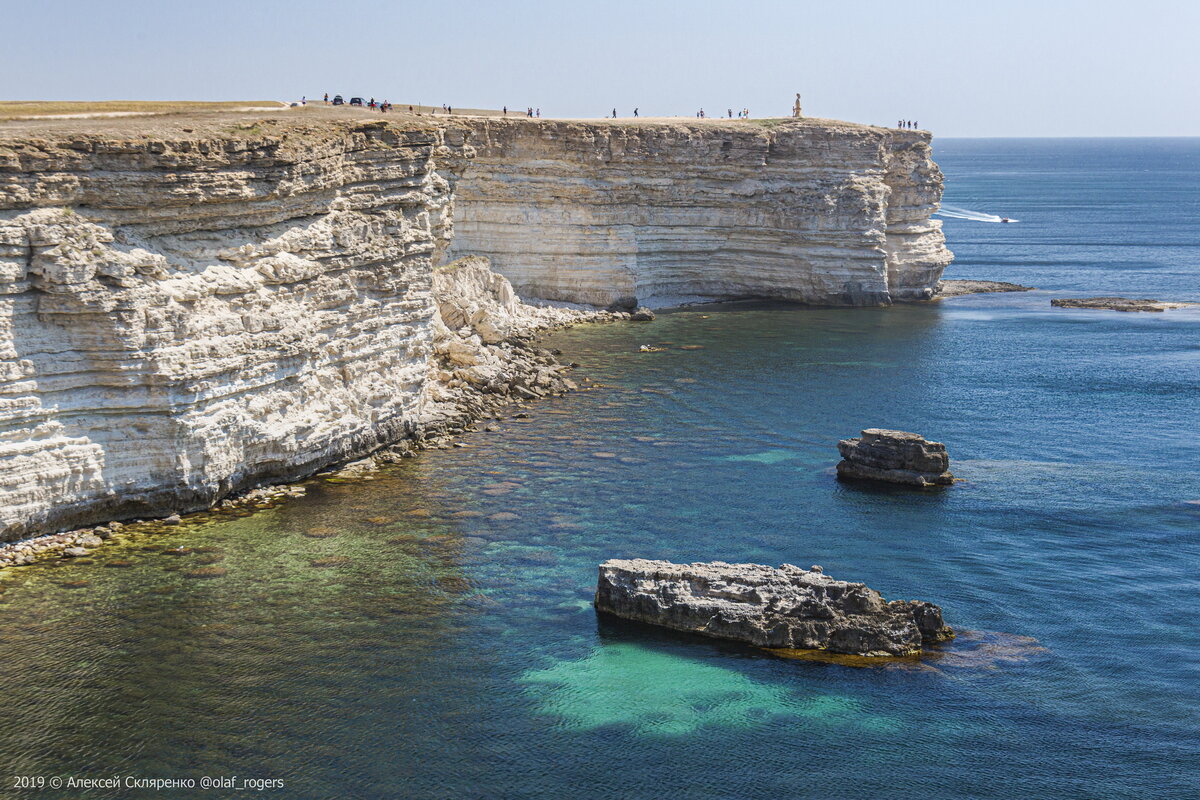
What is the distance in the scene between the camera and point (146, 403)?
3250 centimetres

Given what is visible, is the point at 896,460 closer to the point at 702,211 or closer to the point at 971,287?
the point at 702,211

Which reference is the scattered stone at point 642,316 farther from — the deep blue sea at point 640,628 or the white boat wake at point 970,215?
the white boat wake at point 970,215

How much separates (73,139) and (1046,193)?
171836 mm

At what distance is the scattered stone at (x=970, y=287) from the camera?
3339 inches

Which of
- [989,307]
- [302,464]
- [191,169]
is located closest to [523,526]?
[302,464]

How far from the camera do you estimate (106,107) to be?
138ft

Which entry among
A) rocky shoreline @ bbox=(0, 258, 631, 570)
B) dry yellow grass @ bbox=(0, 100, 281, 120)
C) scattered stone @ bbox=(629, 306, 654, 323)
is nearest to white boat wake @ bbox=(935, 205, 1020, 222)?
scattered stone @ bbox=(629, 306, 654, 323)

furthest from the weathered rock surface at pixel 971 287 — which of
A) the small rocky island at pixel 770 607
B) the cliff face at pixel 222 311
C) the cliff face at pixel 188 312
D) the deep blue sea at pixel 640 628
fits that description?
the small rocky island at pixel 770 607

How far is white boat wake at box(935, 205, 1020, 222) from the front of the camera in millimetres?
138625

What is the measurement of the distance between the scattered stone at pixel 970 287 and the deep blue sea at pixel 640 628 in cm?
3269

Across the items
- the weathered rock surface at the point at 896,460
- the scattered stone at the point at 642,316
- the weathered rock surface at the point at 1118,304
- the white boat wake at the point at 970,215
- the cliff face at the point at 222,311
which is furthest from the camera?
the white boat wake at the point at 970,215

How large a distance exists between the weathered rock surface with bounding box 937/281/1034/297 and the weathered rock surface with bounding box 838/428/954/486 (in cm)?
4565

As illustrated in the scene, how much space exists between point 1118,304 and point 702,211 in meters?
29.7

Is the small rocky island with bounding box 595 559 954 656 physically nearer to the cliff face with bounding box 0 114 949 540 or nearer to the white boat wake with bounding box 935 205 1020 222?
the cliff face with bounding box 0 114 949 540
